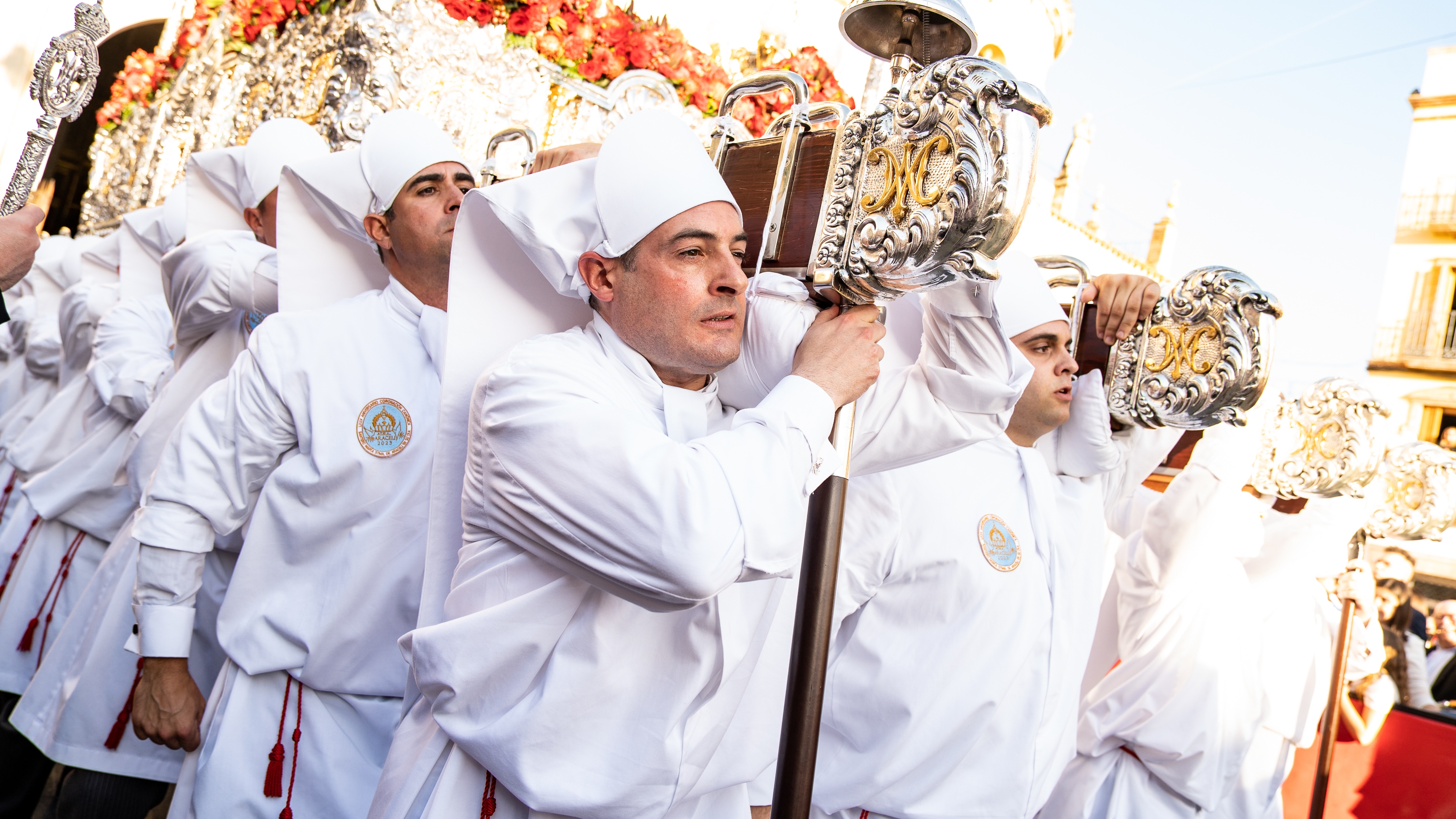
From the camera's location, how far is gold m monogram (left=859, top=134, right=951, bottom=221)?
67.6 inches

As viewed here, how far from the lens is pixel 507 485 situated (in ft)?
5.61

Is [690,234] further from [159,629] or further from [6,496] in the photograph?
[6,496]

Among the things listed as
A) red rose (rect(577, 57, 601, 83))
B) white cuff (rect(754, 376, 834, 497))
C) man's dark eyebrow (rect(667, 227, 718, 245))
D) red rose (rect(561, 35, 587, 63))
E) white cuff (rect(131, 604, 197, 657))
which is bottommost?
white cuff (rect(131, 604, 197, 657))

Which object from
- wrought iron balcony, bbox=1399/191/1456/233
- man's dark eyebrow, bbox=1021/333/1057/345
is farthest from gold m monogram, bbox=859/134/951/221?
wrought iron balcony, bbox=1399/191/1456/233

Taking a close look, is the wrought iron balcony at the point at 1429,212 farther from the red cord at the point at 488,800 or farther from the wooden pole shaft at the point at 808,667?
the red cord at the point at 488,800

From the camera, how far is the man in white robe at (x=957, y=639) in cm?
271

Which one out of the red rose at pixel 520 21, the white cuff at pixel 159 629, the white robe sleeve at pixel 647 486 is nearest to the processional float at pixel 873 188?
the white robe sleeve at pixel 647 486

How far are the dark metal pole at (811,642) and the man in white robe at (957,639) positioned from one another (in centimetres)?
82

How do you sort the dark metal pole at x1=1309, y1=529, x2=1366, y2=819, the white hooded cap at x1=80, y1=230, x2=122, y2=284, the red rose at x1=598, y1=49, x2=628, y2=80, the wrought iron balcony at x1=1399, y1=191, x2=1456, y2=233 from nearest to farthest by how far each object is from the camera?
the dark metal pole at x1=1309, y1=529, x2=1366, y2=819 → the white hooded cap at x1=80, y1=230, x2=122, y2=284 → the red rose at x1=598, y1=49, x2=628, y2=80 → the wrought iron balcony at x1=1399, y1=191, x2=1456, y2=233

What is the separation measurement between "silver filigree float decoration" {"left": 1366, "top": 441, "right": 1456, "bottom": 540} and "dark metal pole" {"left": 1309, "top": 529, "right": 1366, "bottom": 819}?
315 mm

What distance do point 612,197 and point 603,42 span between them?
14.4ft

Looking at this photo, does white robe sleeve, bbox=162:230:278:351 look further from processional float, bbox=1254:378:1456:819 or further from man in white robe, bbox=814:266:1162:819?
processional float, bbox=1254:378:1456:819

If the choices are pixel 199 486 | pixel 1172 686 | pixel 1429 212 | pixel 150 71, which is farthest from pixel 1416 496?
pixel 1429 212

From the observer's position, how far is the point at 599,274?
1.93 m
